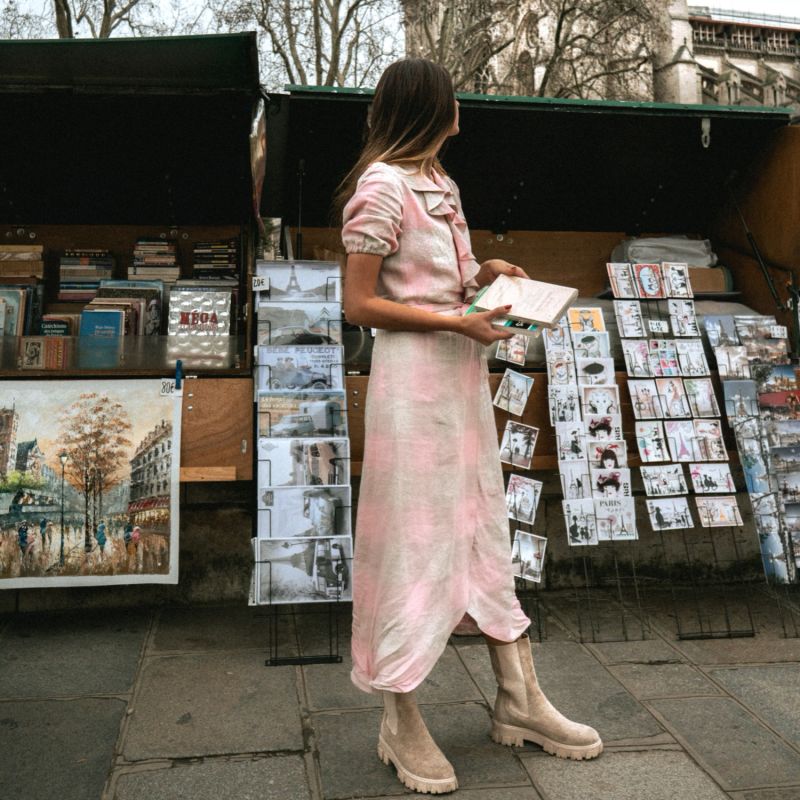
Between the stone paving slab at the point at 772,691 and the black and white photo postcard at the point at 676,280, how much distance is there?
1.76 metres

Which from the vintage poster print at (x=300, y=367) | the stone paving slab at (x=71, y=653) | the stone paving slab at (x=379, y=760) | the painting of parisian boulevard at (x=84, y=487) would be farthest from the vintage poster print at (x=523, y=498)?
the stone paving slab at (x=71, y=653)

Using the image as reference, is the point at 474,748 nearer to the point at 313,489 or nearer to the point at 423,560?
the point at 423,560

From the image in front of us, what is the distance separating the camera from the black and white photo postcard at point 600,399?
369 cm

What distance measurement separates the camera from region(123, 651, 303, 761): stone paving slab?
242 centimetres

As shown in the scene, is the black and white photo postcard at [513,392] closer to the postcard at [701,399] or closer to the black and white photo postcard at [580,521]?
the black and white photo postcard at [580,521]

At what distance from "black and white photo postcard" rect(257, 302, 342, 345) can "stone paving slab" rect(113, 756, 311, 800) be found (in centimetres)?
182

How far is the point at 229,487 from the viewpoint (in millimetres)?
3871

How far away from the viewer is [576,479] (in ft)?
11.8

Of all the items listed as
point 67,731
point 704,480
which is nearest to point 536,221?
Result: point 704,480

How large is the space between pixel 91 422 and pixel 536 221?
3.03m

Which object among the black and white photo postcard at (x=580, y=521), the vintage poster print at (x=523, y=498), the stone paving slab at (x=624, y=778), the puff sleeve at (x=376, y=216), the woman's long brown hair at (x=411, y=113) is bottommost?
the stone paving slab at (x=624, y=778)

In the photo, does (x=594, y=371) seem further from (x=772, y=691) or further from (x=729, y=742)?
(x=729, y=742)

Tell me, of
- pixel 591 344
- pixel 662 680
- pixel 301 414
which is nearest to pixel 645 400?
pixel 591 344

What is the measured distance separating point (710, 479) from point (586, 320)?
0.93m
